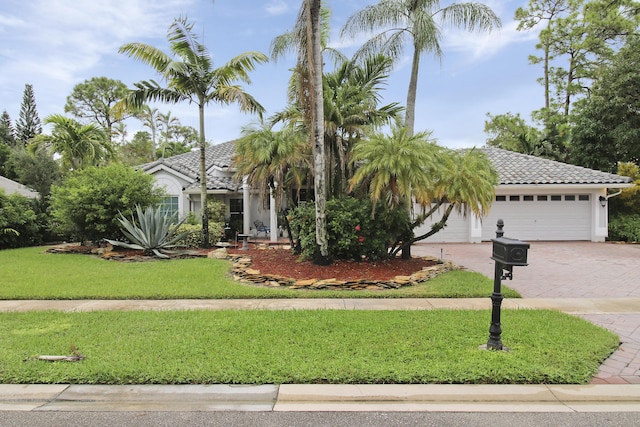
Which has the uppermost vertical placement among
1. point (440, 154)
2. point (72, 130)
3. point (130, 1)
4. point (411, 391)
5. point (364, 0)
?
point (364, 0)

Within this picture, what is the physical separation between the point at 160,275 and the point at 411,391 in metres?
7.70

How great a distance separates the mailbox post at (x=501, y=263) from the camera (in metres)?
4.33

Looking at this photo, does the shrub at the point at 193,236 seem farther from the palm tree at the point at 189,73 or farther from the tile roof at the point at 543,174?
the tile roof at the point at 543,174

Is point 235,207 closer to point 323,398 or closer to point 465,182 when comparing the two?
point 465,182

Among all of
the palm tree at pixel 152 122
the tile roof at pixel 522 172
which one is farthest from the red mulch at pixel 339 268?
the palm tree at pixel 152 122

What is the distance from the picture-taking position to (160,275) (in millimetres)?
9609

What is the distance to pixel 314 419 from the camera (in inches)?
132

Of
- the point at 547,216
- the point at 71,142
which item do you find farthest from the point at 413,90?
the point at 71,142

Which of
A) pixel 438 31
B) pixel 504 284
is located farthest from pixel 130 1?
pixel 504 284

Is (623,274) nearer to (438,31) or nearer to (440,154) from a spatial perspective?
(440,154)

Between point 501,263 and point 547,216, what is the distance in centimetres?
1570

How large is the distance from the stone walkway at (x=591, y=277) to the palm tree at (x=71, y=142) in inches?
599

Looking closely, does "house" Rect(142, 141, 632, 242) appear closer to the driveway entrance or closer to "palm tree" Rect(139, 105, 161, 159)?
the driveway entrance

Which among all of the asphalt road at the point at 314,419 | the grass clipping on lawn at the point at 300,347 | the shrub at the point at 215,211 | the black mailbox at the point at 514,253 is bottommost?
the asphalt road at the point at 314,419
